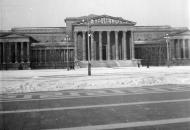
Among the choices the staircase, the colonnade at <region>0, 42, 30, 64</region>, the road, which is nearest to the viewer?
the road

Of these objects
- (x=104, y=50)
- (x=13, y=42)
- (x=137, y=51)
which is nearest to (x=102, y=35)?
(x=104, y=50)

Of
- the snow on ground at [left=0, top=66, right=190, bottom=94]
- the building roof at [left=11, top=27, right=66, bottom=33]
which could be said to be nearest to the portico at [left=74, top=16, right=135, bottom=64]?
the building roof at [left=11, top=27, right=66, bottom=33]

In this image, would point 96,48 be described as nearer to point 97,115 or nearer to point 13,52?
point 13,52

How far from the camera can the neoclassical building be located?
85562mm

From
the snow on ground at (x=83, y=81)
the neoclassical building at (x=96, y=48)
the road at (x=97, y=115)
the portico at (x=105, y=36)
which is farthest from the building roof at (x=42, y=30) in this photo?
the road at (x=97, y=115)

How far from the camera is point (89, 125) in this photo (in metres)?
8.25

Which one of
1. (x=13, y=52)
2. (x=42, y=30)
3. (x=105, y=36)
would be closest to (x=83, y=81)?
(x=13, y=52)

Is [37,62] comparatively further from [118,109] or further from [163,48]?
[118,109]

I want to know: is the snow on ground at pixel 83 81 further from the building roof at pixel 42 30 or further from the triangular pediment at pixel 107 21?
the building roof at pixel 42 30

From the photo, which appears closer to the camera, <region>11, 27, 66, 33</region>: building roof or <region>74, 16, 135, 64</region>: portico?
<region>74, 16, 135, 64</region>: portico

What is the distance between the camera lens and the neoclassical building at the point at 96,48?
85.6m

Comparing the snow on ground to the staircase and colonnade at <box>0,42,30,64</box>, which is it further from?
colonnade at <box>0,42,30,64</box>

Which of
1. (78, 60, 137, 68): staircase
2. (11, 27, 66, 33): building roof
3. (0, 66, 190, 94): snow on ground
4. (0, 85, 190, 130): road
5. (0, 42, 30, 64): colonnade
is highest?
(11, 27, 66, 33): building roof

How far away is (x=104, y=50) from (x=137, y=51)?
12890 mm
